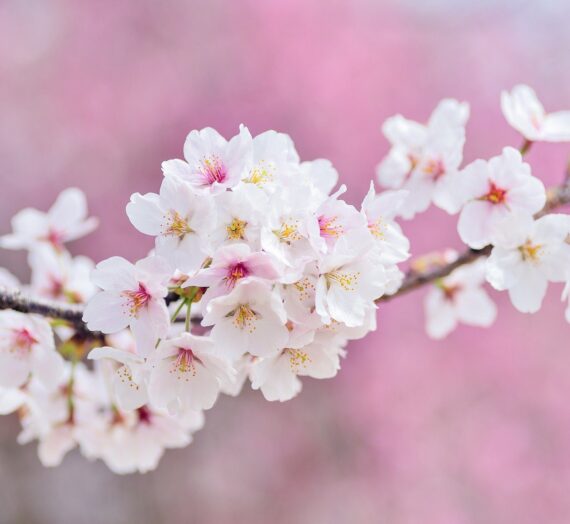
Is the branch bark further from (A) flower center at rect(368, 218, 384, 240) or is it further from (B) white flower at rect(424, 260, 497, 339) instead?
(B) white flower at rect(424, 260, 497, 339)

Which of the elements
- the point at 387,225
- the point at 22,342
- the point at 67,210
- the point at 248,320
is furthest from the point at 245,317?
the point at 67,210

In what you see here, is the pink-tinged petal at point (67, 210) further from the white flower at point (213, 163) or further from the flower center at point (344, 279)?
the flower center at point (344, 279)

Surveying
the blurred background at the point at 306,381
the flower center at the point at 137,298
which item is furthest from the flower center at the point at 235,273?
the blurred background at the point at 306,381

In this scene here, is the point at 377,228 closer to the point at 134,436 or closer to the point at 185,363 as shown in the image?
the point at 185,363

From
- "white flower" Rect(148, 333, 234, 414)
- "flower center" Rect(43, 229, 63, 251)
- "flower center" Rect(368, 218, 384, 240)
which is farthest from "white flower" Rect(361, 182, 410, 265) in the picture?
"flower center" Rect(43, 229, 63, 251)

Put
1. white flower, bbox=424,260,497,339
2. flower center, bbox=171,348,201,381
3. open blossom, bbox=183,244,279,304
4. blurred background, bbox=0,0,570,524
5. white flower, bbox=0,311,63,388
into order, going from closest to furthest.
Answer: open blossom, bbox=183,244,279,304 → flower center, bbox=171,348,201,381 → white flower, bbox=0,311,63,388 → white flower, bbox=424,260,497,339 → blurred background, bbox=0,0,570,524

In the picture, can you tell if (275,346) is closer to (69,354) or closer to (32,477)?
(69,354)
